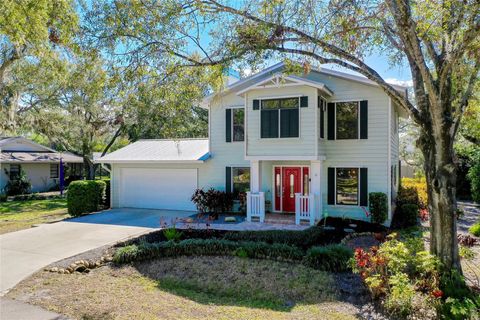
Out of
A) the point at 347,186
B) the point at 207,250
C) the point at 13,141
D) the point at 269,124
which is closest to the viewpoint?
the point at 207,250

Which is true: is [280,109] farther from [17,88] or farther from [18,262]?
[17,88]

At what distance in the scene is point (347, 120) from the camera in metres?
13.8

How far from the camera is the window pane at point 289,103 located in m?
13.0

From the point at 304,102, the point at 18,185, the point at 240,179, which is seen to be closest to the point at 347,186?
the point at 304,102

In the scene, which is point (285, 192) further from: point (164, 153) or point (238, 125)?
point (164, 153)

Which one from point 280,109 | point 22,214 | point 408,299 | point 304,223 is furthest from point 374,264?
point 22,214

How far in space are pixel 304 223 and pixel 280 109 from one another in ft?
14.4

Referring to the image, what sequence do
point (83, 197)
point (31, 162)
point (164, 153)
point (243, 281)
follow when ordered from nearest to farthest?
point (243, 281) < point (83, 197) < point (164, 153) < point (31, 162)

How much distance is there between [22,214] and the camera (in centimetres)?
1708

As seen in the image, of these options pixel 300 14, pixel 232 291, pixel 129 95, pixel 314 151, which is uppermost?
pixel 300 14

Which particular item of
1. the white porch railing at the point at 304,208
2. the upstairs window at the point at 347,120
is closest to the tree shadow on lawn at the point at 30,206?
the white porch railing at the point at 304,208

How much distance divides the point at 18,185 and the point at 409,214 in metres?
25.4

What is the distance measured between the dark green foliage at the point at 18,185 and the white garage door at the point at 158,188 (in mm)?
12085

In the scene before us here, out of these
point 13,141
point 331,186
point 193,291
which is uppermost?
point 13,141
